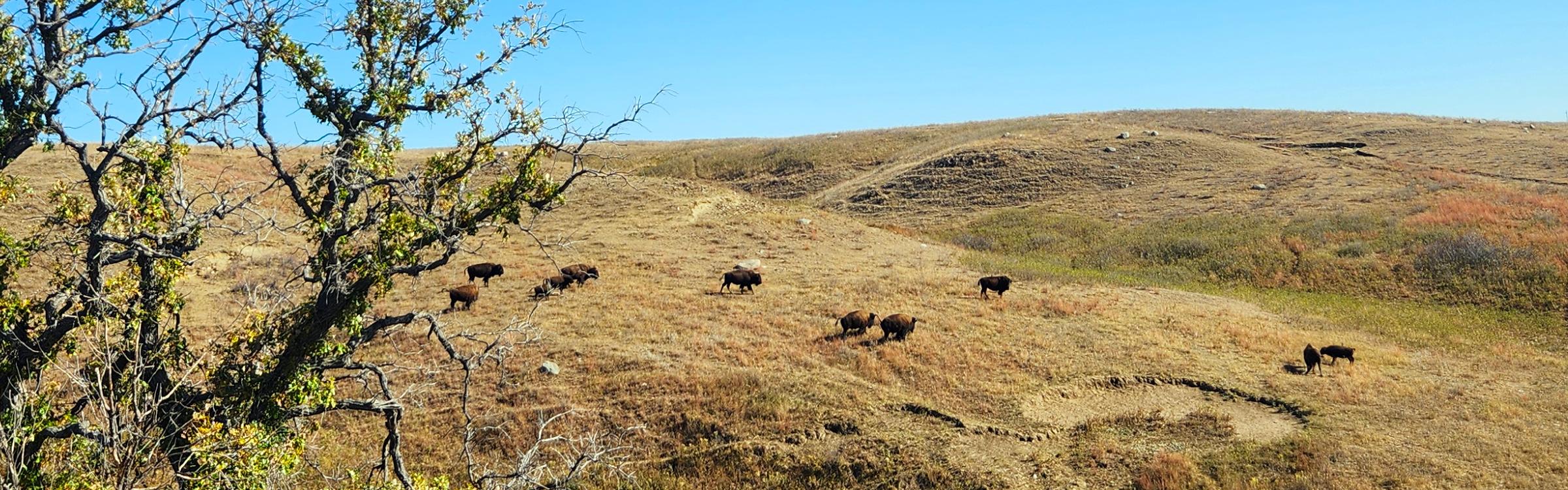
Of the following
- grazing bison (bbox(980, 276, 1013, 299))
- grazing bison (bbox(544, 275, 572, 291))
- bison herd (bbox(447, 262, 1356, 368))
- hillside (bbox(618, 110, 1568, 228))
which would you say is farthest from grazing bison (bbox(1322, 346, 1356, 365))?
hillside (bbox(618, 110, 1568, 228))

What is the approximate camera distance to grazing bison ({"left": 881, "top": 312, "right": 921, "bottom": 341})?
23469 millimetres

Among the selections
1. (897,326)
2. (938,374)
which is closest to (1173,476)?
(938,374)

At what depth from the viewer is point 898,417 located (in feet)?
61.1

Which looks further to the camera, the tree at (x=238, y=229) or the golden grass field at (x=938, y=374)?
the golden grass field at (x=938, y=374)

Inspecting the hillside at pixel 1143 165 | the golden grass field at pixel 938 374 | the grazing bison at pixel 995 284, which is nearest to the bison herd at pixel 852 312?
the grazing bison at pixel 995 284

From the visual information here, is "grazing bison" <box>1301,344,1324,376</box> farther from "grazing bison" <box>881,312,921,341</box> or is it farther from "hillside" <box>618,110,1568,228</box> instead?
"hillside" <box>618,110,1568,228</box>

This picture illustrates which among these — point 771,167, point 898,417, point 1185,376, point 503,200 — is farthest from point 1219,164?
point 503,200

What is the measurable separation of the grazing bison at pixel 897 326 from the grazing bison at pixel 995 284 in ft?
20.7

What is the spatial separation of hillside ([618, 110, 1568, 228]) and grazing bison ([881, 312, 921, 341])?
32.5 meters

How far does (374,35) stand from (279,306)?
3956mm

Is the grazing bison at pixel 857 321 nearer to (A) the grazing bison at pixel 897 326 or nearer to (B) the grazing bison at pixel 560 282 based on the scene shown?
(A) the grazing bison at pixel 897 326

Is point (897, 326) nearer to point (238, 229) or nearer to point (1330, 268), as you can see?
point (238, 229)

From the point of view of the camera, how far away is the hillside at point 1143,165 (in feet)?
175

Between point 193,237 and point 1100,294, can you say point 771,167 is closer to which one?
point 1100,294
